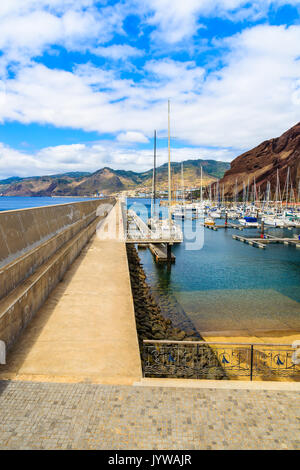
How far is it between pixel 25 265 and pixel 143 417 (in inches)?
209

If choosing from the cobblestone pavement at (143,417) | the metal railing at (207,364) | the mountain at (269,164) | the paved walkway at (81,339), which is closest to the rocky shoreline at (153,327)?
the metal railing at (207,364)

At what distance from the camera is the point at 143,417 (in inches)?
157

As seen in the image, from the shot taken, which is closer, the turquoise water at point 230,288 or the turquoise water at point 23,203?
the turquoise water at point 230,288

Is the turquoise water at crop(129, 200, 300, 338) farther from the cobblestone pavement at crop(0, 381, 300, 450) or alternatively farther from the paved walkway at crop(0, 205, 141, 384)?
the cobblestone pavement at crop(0, 381, 300, 450)

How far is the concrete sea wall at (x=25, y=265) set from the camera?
239 inches

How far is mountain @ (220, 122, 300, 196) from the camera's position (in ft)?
384

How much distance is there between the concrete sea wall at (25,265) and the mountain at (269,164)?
115 metres

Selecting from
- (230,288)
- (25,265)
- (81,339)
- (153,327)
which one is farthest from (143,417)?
(230,288)

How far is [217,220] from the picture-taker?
71500 millimetres

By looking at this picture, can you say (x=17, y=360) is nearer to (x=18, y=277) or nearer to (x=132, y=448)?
(x=18, y=277)

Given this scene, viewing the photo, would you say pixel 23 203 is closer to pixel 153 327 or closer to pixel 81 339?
pixel 153 327

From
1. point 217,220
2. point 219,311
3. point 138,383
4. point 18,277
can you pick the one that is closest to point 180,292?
point 219,311

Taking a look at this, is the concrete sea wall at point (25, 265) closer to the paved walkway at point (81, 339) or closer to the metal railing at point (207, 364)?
the paved walkway at point (81, 339)
